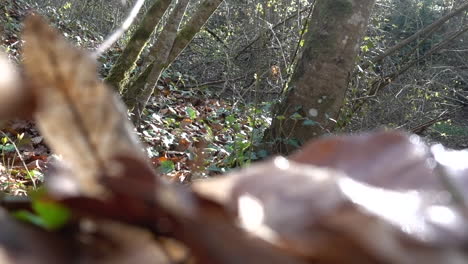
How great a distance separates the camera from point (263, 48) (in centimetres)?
852

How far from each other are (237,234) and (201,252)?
3 centimetres

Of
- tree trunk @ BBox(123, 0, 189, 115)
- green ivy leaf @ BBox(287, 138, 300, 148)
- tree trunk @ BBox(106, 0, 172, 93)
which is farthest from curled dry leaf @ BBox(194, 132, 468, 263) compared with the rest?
tree trunk @ BBox(106, 0, 172, 93)

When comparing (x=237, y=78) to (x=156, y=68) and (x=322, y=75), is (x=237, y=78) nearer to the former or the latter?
(x=156, y=68)

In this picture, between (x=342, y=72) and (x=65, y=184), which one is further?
(x=342, y=72)

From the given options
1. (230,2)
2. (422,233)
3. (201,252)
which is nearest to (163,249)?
(201,252)

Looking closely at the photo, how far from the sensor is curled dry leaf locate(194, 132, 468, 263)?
290mm

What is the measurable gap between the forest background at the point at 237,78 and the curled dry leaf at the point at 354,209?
2.60 m

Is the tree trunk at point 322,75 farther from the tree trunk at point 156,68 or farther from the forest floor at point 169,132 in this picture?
the tree trunk at point 156,68

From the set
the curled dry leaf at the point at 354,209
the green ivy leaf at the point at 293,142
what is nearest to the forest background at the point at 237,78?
the green ivy leaf at the point at 293,142

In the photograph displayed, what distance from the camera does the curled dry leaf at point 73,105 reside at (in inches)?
12.9

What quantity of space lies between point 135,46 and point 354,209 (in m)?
5.69

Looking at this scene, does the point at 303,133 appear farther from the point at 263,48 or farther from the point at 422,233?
the point at 263,48

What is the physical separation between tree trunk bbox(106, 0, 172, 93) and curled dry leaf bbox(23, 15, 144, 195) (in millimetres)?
5381

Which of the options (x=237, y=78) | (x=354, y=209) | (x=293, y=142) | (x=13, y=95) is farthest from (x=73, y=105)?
(x=237, y=78)
